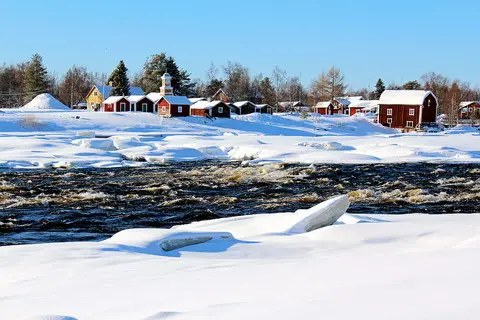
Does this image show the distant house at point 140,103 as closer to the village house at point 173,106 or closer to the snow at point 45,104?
the village house at point 173,106

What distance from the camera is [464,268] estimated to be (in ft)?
16.4

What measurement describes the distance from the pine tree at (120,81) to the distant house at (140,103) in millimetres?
9982

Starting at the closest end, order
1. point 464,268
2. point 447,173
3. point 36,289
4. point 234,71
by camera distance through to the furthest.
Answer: point 464,268, point 36,289, point 447,173, point 234,71

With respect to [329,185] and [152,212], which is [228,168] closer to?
[329,185]

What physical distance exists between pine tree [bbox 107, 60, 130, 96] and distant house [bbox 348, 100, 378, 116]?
145 feet

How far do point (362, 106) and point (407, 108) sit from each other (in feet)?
134

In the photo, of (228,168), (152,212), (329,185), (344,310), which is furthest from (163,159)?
(344,310)

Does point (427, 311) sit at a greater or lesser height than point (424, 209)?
greater

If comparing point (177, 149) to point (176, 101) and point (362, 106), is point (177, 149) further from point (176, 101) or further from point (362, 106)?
point (362, 106)

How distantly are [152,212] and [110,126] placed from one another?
1729 inches

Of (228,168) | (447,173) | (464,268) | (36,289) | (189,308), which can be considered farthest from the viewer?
(228,168)

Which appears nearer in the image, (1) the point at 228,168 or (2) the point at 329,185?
(2) the point at 329,185

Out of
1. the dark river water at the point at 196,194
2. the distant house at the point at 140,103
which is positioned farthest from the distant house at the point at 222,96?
the dark river water at the point at 196,194

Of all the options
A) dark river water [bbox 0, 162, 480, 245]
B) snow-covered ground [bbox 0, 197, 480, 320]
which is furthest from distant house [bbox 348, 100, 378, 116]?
snow-covered ground [bbox 0, 197, 480, 320]
